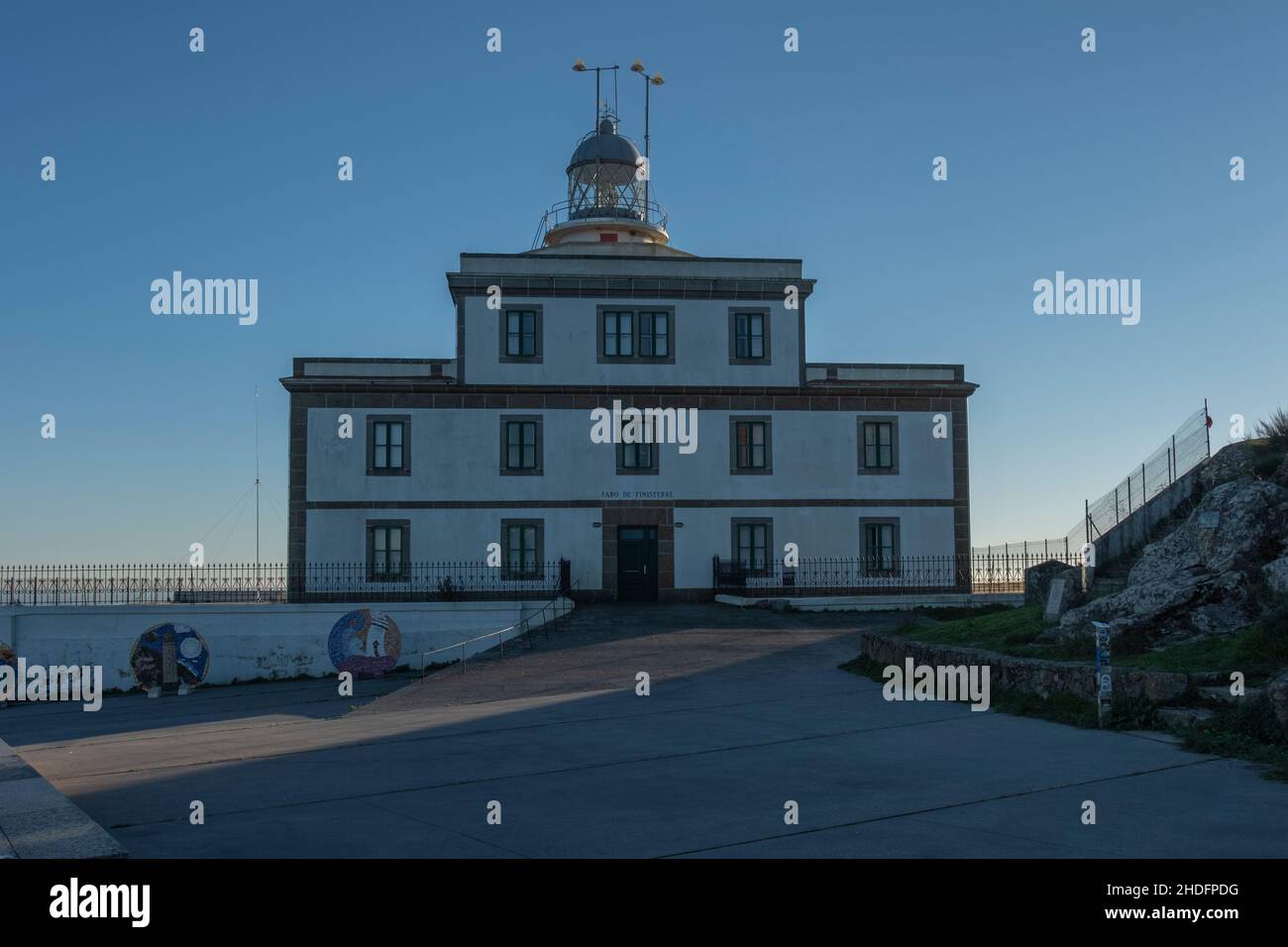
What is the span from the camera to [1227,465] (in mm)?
16391

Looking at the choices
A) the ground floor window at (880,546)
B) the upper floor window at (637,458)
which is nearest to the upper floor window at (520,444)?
the upper floor window at (637,458)

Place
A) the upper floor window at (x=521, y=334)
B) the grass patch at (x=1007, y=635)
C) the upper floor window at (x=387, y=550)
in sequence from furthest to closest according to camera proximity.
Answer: the upper floor window at (x=521, y=334) < the upper floor window at (x=387, y=550) < the grass patch at (x=1007, y=635)

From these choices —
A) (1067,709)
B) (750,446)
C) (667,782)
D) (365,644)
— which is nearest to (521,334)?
(750,446)

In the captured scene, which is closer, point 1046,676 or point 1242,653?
point 1242,653

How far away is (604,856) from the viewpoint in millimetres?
6332

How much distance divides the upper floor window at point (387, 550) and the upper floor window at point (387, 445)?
1.58 m

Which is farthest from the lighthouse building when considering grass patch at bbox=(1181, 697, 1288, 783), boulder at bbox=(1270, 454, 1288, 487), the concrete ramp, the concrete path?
the concrete ramp

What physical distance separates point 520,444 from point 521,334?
11.3 ft

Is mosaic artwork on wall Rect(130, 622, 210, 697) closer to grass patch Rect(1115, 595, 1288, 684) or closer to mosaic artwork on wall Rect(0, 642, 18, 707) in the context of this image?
mosaic artwork on wall Rect(0, 642, 18, 707)

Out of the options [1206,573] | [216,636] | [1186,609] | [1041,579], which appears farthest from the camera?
[216,636]

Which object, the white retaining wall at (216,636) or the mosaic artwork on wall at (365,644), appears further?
the mosaic artwork on wall at (365,644)

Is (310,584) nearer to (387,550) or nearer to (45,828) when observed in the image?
(387,550)

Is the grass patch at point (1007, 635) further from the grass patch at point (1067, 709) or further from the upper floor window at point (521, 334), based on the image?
the upper floor window at point (521, 334)

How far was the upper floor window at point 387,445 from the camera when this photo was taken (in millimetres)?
34344
